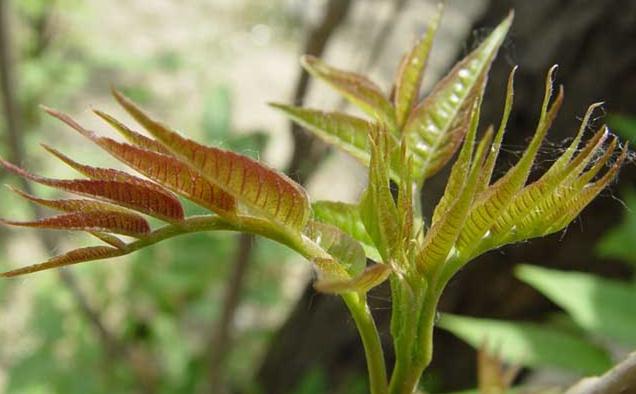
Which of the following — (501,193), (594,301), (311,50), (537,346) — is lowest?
(537,346)

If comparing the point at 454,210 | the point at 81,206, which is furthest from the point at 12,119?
the point at 454,210

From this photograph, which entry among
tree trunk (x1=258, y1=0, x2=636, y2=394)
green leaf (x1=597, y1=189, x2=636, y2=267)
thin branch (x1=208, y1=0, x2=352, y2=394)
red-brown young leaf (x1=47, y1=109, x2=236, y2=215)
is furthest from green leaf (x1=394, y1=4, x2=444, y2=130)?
green leaf (x1=597, y1=189, x2=636, y2=267)

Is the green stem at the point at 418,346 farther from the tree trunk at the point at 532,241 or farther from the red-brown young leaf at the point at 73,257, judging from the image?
the tree trunk at the point at 532,241

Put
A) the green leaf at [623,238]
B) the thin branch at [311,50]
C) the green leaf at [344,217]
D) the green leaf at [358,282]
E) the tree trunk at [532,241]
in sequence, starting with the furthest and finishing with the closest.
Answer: the green leaf at [623,238], the tree trunk at [532,241], the thin branch at [311,50], the green leaf at [344,217], the green leaf at [358,282]

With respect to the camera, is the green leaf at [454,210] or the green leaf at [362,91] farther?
the green leaf at [362,91]

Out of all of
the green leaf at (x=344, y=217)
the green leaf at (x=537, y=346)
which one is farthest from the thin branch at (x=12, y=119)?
the green leaf at (x=344, y=217)

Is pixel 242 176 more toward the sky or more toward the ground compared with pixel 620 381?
more toward the sky

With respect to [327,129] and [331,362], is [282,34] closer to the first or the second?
[331,362]

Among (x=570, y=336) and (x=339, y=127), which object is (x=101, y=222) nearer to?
(x=339, y=127)

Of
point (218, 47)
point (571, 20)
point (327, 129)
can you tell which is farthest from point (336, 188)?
point (327, 129)
